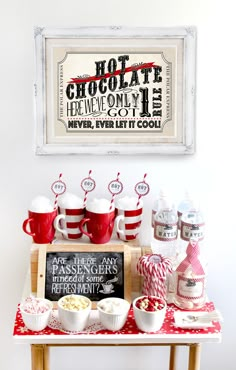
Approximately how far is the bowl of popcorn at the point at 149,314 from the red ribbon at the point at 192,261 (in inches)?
5.3

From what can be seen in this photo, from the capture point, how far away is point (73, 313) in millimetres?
1739

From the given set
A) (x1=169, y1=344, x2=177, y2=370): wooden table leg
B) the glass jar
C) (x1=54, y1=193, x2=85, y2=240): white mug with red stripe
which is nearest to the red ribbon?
the glass jar

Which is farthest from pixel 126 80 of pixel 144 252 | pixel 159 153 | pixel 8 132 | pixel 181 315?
pixel 181 315

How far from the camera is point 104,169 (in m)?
2.14

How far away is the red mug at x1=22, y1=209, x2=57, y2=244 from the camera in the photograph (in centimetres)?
196

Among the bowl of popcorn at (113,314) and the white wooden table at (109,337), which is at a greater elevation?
the bowl of popcorn at (113,314)

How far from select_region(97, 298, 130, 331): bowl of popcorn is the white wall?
45cm

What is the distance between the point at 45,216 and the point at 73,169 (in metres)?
0.24

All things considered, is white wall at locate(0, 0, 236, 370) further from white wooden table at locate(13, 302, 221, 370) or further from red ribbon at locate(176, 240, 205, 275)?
white wooden table at locate(13, 302, 221, 370)

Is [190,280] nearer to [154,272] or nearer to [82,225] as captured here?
[154,272]

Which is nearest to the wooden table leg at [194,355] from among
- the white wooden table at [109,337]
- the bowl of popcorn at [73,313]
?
the white wooden table at [109,337]

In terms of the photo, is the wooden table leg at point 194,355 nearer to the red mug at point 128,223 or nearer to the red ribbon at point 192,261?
the red ribbon at point 192,261

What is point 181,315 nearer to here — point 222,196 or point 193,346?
point 193,346

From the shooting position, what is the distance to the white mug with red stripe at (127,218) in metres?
2.00
